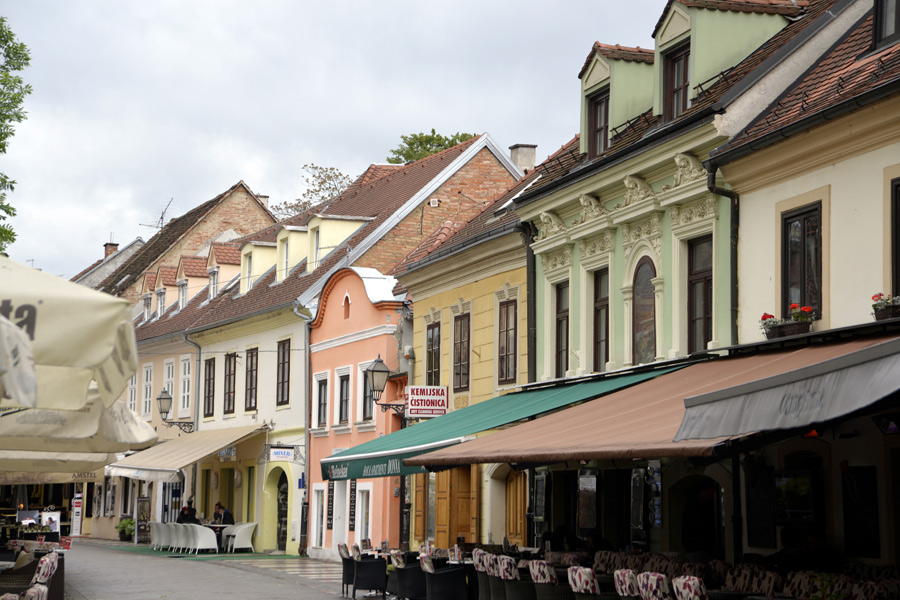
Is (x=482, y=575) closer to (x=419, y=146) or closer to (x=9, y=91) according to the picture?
(x=9, y=91)

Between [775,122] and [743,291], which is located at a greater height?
[775,122]

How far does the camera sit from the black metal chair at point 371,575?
19.7 metres

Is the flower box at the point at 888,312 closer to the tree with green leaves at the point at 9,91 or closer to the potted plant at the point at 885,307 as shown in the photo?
the potted plant at the point at 885,307

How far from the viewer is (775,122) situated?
1545 centimetres

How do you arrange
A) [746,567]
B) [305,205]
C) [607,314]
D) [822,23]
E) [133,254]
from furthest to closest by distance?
[133,254] < [305,205] < [607,314] < [822,23] < [746,567]

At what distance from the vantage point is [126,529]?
42.9 metres

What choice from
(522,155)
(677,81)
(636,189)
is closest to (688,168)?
(636,189)

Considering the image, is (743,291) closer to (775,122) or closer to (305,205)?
(775,122)

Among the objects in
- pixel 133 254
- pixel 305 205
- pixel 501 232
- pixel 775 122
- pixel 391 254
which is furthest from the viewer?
pixel 133 254

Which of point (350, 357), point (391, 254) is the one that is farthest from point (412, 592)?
point (391, 254)

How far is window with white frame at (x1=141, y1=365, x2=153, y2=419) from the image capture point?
148ft

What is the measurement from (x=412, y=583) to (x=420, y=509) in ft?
28.8

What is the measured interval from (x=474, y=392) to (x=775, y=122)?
992 centimetres

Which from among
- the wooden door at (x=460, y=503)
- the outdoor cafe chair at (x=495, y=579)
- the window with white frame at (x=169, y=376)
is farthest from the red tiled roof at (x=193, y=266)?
the outdoor cafe chair at (x=495, y=579)
